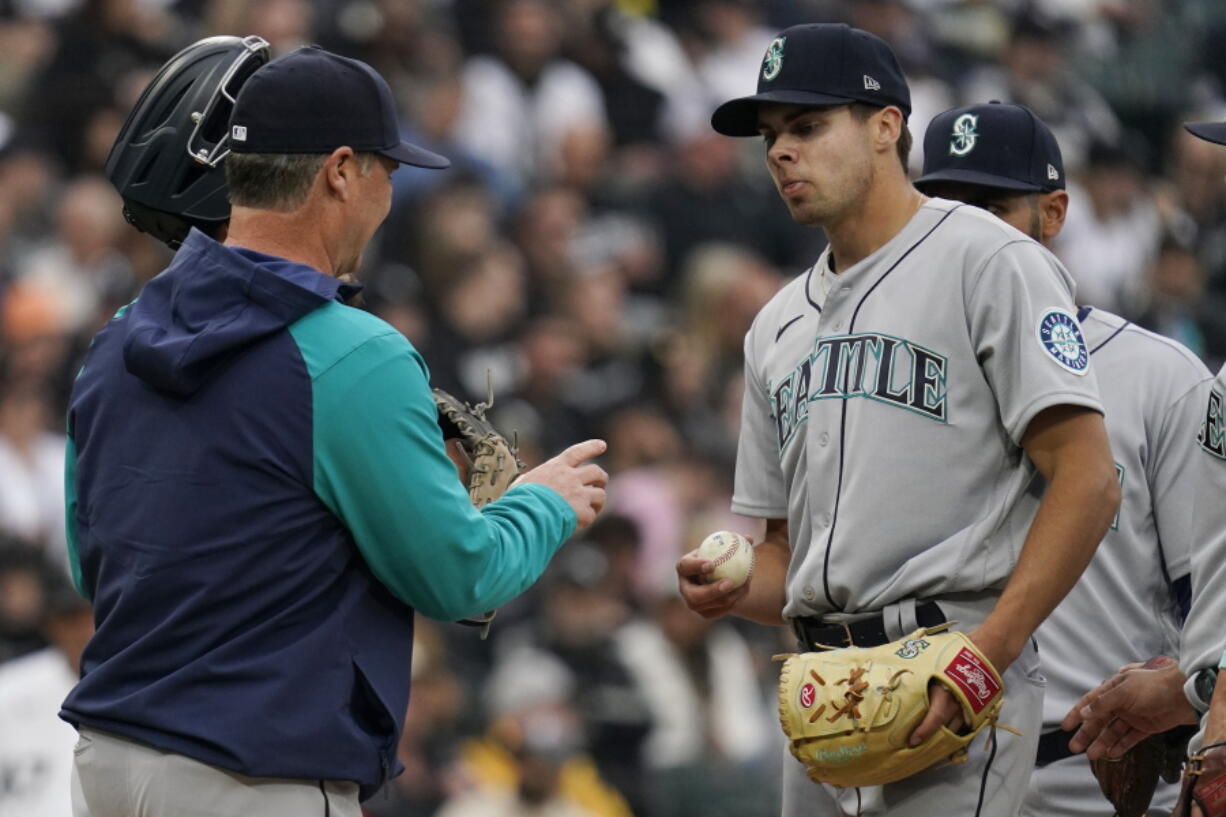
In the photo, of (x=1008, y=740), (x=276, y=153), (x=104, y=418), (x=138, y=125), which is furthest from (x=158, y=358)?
(x=1008, y=740)

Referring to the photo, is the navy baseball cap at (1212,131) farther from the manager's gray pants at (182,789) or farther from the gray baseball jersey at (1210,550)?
the manager's gray pants at (182,789)

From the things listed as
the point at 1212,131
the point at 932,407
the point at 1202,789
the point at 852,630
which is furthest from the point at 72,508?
the point at 1212,131

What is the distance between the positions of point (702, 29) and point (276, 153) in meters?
6.21

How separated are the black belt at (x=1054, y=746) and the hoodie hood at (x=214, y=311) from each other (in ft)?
6.41

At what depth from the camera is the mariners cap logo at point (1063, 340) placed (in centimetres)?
285

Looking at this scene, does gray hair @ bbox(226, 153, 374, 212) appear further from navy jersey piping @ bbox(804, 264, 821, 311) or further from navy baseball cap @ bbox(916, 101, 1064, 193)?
navy baseball cap @ bbox(916, 101, 1064, 193)

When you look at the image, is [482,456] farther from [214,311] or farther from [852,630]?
[852,630]

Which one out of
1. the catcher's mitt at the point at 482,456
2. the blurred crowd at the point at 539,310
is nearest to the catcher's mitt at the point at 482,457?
the catcher's mitt at the point at 482,456

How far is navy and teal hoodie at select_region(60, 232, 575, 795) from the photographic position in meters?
2.37

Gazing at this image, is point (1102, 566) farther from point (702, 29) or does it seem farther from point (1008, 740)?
point (702, 29)

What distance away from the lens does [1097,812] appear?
366 cm

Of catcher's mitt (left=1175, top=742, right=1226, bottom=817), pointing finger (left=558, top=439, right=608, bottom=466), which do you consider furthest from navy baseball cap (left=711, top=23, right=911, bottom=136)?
catcher's mitt (left=1175, top=742, right=1226, bottom=817)

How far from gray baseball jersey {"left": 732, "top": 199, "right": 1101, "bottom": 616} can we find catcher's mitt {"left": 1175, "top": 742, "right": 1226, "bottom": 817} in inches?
18.3

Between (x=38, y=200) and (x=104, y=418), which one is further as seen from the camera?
(x=38, y=200)
